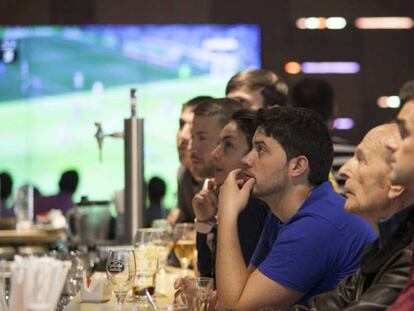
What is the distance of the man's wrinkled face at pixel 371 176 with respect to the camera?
3.02 meters

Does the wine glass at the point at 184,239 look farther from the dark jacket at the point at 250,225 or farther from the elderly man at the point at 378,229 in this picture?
the elderly man at the point at 378,229

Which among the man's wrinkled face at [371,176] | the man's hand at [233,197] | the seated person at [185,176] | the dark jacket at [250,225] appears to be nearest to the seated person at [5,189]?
the seated person at [185,176]

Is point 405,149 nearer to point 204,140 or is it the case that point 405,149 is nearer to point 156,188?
point 204,140

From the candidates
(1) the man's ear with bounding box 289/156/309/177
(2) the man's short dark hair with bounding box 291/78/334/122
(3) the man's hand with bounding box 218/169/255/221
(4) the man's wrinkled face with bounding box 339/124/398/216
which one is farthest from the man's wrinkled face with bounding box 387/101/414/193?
(2) the man's short dark hair with bounding box 291/78/334/122

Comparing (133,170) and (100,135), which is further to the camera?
(133,170)

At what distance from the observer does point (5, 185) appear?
9.76 metres

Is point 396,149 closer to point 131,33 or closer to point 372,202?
A: point 372,202

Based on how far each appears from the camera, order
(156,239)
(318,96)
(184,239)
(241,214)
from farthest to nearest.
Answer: (318,96)
(184,239)
(156,239)
(241,214)

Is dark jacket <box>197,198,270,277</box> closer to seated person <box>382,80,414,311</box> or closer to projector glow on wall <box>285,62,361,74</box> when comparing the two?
seated person <box>382,80,414,311</box>

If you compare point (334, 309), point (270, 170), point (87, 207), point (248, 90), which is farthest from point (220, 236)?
point (87, 207)


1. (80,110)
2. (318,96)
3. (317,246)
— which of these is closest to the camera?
(317,246)

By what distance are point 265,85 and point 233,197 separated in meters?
1.82

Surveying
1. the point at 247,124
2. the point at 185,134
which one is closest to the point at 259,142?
the point at 247,124

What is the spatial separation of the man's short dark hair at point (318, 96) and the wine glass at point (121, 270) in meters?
2.77
